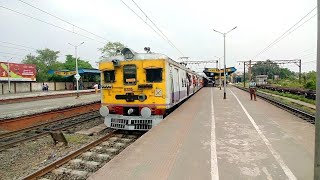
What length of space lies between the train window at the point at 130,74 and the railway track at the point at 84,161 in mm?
2267

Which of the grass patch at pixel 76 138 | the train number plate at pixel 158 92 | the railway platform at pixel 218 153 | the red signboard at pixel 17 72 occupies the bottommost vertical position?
the grass patch at pixel 76 138

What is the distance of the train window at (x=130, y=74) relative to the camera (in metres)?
10.5

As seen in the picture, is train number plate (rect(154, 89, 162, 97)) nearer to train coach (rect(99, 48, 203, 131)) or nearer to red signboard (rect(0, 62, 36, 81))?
train coach (rect(99, 48, 203, 131))

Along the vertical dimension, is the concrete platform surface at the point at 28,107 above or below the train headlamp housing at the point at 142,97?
below

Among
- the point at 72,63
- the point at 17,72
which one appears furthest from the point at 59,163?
the point at 72,63

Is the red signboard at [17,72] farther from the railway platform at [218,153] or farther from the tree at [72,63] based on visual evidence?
the railway platform at [218,153]

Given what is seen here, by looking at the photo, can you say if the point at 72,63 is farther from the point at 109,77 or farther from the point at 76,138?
the point at 76,138

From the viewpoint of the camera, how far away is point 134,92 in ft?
34.3

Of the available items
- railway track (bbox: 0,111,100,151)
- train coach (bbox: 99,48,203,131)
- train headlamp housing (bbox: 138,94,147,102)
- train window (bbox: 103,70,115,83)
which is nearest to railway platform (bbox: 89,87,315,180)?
train coach (bbox: 99,48,203,131)

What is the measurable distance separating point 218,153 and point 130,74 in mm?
5563

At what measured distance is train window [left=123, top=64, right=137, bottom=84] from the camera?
34.6 ft

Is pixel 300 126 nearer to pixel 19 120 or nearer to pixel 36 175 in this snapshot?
pixel 36 175

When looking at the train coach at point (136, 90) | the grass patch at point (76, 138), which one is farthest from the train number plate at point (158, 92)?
the grass patch at point (76, 138)

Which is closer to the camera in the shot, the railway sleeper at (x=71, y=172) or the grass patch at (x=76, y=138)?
the railway sleeper at (x=71, y=172)
